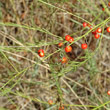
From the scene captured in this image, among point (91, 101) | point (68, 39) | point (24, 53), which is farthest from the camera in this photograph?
point (24, 53)

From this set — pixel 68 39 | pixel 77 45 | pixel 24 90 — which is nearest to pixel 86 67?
pixel 77 45

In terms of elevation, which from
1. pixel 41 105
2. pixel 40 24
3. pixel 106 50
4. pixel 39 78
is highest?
pixel 40 24

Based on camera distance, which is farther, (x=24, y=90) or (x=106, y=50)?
(x=106, y=50)

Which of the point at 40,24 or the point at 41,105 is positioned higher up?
the point at 40,24

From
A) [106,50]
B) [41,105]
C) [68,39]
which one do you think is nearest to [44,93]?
[41,105]

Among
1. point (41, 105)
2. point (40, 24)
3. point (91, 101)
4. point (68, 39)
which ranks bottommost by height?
point (41, 105)

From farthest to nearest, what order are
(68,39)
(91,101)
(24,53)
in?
(24,53) < (91,101) < (68,39)

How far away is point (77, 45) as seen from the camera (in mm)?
2857

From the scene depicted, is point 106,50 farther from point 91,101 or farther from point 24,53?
point 24,53

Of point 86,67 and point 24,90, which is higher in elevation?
point 86,67

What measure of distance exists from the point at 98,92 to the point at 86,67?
42 cm

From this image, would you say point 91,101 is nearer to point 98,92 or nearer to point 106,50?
point 98,92

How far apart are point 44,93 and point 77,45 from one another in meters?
0.90

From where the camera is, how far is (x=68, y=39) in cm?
143
